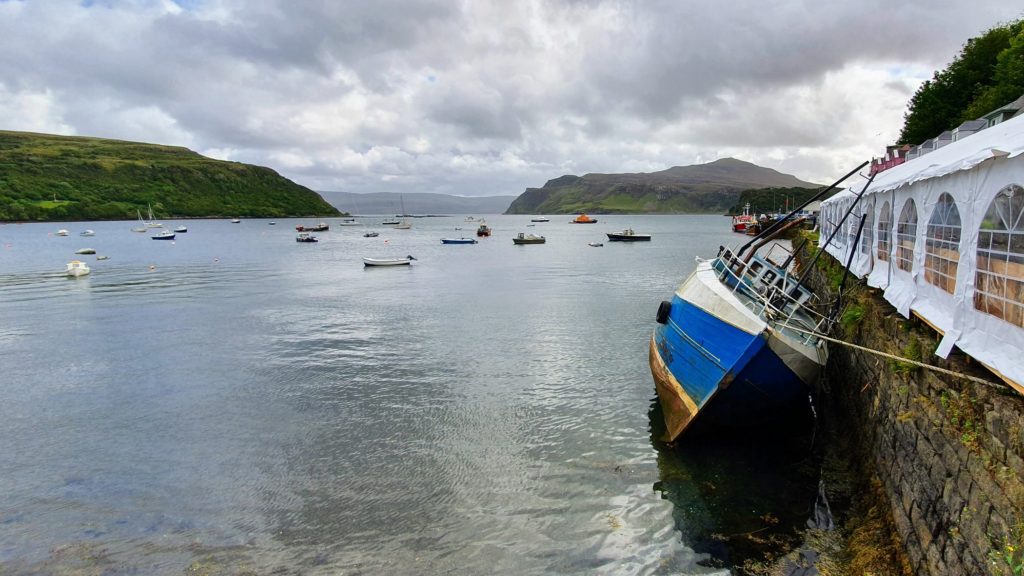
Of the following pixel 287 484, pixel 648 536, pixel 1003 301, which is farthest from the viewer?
pixel 287 484

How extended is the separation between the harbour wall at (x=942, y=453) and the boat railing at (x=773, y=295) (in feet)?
5.69

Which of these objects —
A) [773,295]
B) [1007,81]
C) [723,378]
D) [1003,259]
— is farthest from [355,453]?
[1007,81]

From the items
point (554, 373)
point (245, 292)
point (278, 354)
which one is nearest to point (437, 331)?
point (278, 354)

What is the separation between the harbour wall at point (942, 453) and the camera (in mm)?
5965

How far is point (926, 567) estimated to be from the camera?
24.6 ft

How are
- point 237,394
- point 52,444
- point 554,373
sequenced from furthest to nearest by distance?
1. point 554,373
2. point 237,394
3. point 52,444

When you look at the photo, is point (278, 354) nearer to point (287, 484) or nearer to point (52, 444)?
point (52, 444)

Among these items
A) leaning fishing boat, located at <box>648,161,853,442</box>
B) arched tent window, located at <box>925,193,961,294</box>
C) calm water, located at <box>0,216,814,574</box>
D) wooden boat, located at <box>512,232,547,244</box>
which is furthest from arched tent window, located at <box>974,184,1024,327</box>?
wooden boat, located at <box>512,232,547,244</box>

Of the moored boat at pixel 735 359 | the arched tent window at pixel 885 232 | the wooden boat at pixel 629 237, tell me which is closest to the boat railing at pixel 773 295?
the moored boat at pixel 735 359

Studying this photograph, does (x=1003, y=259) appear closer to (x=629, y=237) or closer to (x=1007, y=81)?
(x=1007, y=81)

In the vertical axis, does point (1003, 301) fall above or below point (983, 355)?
above

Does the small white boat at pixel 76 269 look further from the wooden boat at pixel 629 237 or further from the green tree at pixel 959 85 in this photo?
the green tree at pixel 959 85

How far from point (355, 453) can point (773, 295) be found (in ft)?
37.2

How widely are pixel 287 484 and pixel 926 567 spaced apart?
12.1 meters
